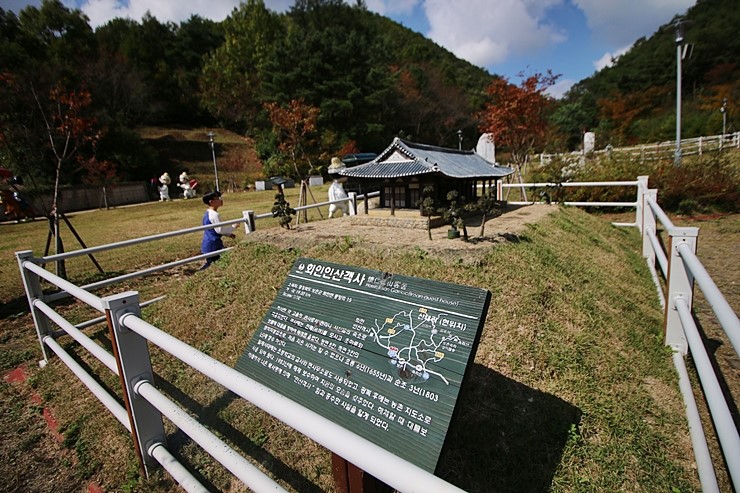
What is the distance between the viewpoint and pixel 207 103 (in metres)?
45.0

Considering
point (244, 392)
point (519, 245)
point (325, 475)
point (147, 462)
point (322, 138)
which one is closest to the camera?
point (244, 392)

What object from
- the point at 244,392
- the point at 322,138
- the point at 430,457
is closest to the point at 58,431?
the point at 244,392

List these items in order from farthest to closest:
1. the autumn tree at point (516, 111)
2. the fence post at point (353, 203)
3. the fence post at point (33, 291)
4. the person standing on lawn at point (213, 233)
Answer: the autumn tree at point (516, 111), the fence post at point (353, 203), the person standing on lawn at point (213, 233), the fence post at point (33, 291)

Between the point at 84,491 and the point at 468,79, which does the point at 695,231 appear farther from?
the point at 468,79

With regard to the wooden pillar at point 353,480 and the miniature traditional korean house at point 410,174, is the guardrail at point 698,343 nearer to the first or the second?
the wooden pillar at point 353,480

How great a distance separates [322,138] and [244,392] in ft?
104

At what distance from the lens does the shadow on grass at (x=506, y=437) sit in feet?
8.43

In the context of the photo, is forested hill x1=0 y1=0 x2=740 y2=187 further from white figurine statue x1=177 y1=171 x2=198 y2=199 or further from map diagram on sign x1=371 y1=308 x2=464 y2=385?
map diagram on sign x1=371 y1=308 x2=464 y2=385

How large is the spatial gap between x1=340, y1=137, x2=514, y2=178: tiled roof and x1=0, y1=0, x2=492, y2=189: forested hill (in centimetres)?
1288

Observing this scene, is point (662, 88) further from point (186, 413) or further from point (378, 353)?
point (186, 413)

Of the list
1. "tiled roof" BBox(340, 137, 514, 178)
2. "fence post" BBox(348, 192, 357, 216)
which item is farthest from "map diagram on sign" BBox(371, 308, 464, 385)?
"fence post" BBox(348, 192, 357, 216)

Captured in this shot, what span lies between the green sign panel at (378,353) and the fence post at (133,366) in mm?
603

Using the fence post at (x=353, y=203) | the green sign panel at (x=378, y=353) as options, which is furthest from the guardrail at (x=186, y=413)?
the fence post at (x=353, y=203)

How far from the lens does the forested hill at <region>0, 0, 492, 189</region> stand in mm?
27984
